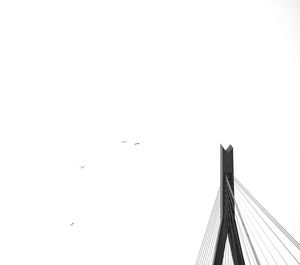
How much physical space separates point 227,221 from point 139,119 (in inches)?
50.1

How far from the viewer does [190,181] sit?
8.36ft

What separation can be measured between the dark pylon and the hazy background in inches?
35.8

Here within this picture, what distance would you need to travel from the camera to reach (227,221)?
158 cm

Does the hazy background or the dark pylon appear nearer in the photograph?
the dark pylon

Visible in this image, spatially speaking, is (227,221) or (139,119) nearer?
(227,221)

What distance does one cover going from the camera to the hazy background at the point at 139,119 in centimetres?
252

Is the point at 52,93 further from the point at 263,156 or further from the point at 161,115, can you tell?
the point at 263,156

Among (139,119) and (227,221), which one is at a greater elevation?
(139,119)

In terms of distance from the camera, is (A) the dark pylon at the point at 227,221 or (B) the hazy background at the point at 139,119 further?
(B) the hazy background at the point at 139,119

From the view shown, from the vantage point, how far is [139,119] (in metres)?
2.57

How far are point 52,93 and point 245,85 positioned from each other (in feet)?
5.69

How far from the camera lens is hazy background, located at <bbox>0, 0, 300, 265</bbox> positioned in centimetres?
252

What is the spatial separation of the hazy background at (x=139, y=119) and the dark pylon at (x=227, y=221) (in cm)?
91

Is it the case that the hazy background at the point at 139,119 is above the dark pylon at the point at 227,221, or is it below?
above
